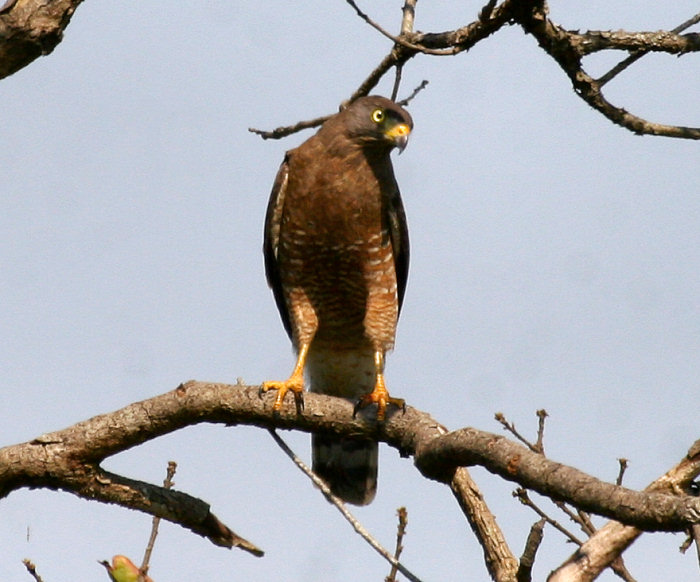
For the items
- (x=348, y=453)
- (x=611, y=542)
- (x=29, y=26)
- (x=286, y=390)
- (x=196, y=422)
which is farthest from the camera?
(x=348, y=453)

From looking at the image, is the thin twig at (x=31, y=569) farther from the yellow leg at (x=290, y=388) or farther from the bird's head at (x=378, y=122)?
the bird's head at (x=378, y=122)

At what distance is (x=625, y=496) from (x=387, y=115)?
365cm

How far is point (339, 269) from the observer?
641 cm

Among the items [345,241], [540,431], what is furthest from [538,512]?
[345,241]

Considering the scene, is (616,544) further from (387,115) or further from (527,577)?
(387,115)

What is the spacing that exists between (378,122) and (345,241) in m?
0.71

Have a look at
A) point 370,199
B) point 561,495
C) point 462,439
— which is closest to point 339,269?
point 370,199

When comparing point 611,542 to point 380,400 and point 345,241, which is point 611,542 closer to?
point 380,400

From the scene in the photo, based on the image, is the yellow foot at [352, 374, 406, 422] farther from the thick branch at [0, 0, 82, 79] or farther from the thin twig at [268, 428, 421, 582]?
the thick branch at [0, 0, 82, 79]

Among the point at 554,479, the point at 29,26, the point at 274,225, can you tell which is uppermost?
the point at 274,225

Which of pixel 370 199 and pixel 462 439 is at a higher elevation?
pixel 370 199

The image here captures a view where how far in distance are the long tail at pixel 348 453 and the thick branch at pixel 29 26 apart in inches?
141

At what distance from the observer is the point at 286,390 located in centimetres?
509

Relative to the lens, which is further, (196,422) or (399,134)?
(399,134)
